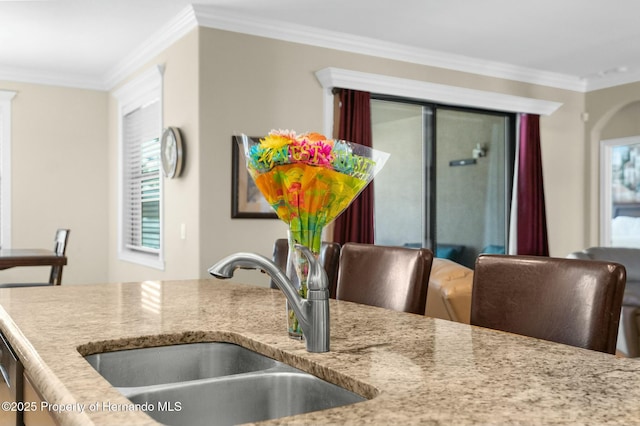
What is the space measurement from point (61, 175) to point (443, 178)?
3802mm

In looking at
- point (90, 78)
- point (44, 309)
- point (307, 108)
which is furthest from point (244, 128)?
point (44, 309)

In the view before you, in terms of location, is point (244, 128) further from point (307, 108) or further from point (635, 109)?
point (635, 109)

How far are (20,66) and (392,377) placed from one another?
5.76m

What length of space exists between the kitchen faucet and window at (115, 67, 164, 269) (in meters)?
3.89

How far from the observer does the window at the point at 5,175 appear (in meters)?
5.75

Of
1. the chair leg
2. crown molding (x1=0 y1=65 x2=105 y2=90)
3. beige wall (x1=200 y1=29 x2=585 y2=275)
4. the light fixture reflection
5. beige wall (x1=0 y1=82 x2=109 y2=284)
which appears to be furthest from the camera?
beige wall (x1=0 y1=82 x2=109 y2=284)

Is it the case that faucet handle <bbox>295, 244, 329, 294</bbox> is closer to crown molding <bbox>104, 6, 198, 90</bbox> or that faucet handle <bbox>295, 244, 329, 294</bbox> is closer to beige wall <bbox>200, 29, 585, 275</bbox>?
beige wall <bbox>200, 29, 585, 275</bbox>

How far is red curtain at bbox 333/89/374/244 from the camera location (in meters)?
4.81

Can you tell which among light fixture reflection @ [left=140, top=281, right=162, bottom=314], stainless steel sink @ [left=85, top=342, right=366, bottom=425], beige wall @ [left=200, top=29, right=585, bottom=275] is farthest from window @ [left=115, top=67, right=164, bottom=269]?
stainless steel sink @ [left=85, top=342, right=366, bottom=425]

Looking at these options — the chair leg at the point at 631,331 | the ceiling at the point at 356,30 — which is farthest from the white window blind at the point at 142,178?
the chair leg at the point at 631,331

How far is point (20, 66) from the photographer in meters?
5.62

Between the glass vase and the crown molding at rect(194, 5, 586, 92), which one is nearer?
the glass vase

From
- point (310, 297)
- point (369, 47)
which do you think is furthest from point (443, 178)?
point (310, 297)

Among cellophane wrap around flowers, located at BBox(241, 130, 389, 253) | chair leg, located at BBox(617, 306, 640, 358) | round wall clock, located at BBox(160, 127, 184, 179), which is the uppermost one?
round wall clock, located at BBox(160, 127, 184, 179)
